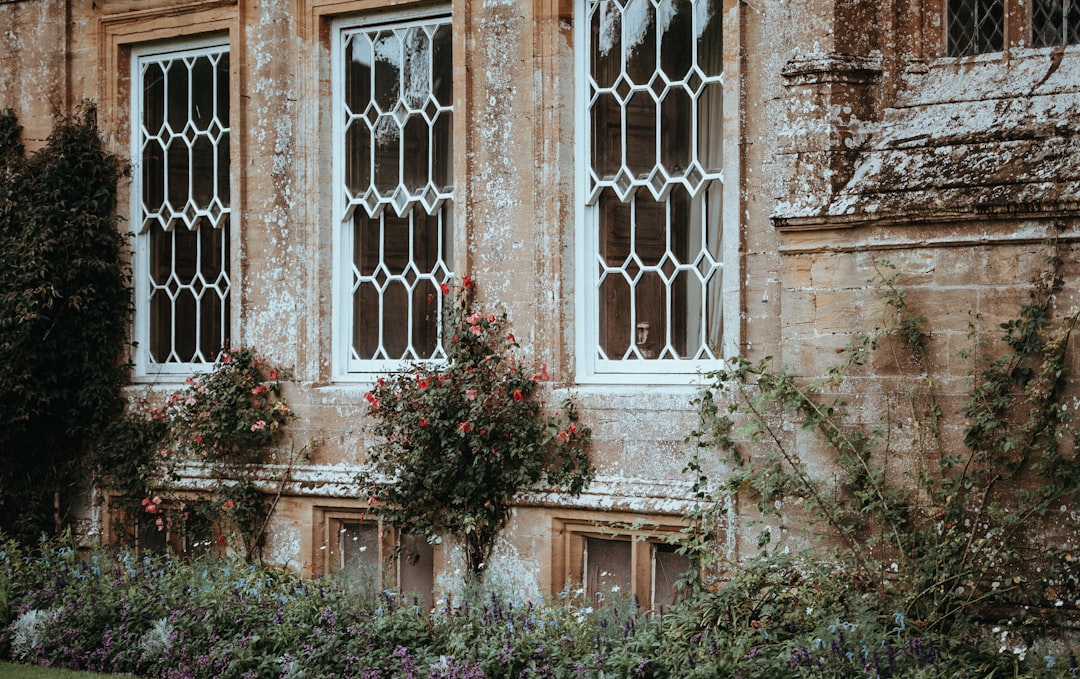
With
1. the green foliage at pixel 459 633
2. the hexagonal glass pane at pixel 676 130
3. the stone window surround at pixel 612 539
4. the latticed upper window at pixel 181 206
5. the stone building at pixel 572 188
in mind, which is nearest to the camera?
the green foliage at pixel 459 633

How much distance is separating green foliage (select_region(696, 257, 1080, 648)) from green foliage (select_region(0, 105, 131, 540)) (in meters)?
5.27

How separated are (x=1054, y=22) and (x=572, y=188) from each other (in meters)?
2.81

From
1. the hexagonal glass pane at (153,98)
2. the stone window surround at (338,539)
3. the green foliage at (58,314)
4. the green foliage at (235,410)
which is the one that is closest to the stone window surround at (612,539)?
the stone window surround at (338,539)

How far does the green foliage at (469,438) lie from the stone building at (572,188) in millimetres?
151

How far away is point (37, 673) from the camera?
7160 millimetres

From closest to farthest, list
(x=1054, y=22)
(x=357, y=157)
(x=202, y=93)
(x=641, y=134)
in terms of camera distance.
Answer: (x=1054, y=22) < (x=641, y=134) < (x=357, y=157) < (x=202, y=93)

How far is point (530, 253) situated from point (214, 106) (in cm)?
295

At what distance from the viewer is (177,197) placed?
9.84 m

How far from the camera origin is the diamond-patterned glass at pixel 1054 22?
692 centimetres

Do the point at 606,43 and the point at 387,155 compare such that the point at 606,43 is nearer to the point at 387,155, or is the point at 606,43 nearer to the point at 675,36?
the point at 675,36

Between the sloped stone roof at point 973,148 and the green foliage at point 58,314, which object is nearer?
the sloped stone roof at point 973,148

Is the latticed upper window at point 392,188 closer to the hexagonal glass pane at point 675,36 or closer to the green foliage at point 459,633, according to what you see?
the hexagonal glass pane at point 675,36

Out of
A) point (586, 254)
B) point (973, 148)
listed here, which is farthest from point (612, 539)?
point (973, 148)

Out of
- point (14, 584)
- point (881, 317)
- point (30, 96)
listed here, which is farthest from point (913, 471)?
point (30, 96)
